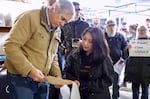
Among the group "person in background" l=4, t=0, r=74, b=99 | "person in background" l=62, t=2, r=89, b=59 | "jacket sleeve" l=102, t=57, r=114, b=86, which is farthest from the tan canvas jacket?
"person in background" l=62, t=2, r=89, b=59

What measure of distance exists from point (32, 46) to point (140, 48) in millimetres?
2440

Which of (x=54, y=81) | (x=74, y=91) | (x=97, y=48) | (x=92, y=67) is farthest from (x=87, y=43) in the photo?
(x=54, y=81)

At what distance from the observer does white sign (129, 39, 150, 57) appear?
3930mm

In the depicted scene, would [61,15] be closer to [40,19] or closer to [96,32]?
[40,19]

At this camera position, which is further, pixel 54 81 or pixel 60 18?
pixel 54 81

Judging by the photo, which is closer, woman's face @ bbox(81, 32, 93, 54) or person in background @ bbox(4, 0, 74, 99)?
person in background @ bbox(4, 0, 74, 99)

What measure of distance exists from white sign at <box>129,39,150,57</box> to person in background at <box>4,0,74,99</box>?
222 cm

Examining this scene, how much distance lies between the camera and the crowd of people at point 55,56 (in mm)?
1750

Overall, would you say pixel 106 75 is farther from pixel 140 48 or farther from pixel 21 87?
pixel 140 48

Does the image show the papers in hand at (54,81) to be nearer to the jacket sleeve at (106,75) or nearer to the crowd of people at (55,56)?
the crowd of people at (55,56)

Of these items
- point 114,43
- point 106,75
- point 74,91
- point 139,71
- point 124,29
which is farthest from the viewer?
point 124,29

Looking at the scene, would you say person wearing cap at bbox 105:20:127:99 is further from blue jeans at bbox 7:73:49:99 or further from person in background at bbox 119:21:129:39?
blue jeans at bbox 7:73:49:99

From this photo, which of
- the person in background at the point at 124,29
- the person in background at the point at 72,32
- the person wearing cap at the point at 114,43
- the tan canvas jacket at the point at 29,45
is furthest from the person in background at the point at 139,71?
the tan canvas jacket at the point at 29,45

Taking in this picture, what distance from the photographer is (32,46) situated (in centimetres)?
183
